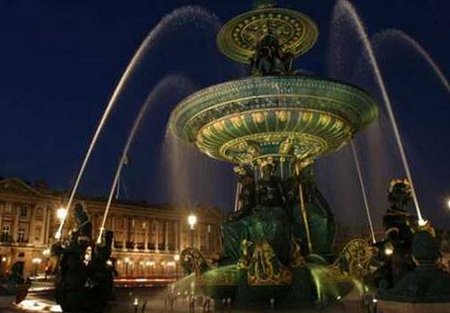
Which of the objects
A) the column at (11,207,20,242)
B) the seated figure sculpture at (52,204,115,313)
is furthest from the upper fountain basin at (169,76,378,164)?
the column at (11,207,20,242)

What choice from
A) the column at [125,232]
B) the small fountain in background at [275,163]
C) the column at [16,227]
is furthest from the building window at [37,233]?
the small fountain in background at [275,163]

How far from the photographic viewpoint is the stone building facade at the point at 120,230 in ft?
260

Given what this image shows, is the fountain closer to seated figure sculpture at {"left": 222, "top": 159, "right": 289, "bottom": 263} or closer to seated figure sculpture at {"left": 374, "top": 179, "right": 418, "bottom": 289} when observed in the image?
seated figure sculpture at {"left": 222, "top": 159, "right": 289, "bottom": 263}

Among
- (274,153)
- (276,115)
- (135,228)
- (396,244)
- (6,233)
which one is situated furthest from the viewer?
(135,228)

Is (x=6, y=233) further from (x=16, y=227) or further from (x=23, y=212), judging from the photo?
(x=23, y=212)

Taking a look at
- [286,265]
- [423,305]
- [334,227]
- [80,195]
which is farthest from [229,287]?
[80,195]

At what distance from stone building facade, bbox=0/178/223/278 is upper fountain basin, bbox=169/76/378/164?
53.3 m

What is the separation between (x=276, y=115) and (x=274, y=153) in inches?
64.6

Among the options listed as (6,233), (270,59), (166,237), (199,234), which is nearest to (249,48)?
(270,59)

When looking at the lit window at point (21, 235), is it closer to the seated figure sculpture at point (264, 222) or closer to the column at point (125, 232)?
the column at point (125, 232)

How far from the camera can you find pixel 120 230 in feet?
299

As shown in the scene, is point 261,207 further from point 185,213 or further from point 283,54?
point 185,213

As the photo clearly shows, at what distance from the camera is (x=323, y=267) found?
14.3m

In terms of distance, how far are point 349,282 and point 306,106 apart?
5.35m
